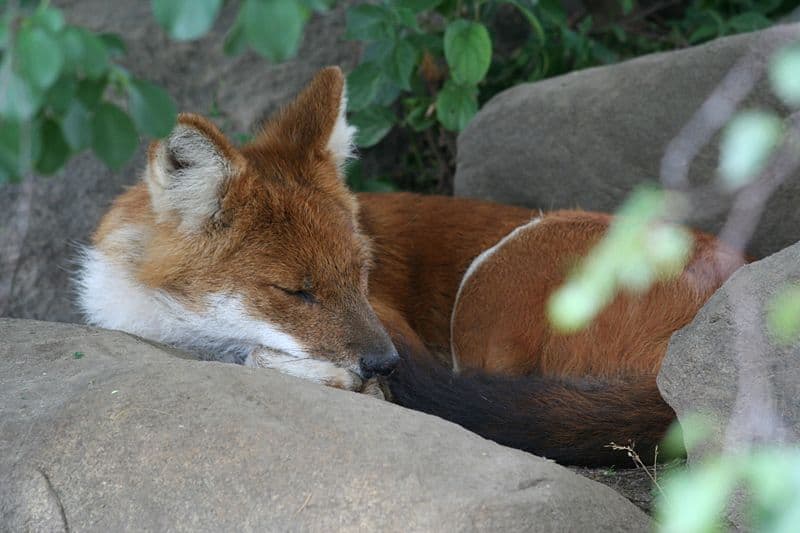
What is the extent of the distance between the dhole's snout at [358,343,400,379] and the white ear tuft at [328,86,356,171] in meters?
1.08

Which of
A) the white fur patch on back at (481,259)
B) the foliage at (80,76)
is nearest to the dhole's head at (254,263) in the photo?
the white fur patch on back at (481,259)

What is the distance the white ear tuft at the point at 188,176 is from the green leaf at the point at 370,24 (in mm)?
2027

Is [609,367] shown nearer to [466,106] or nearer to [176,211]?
[176,211]

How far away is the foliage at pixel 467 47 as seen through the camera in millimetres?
5770

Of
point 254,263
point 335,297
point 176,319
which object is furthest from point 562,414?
point 176,319

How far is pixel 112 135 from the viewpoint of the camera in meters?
2.06

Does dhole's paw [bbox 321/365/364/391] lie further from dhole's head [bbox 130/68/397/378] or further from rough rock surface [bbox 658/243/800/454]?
rough rock surface [bbox 658/243/800/454]

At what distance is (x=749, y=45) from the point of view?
5148 millimetres

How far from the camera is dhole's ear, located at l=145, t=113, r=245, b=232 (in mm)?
3812

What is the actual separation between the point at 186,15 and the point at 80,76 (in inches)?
31.2

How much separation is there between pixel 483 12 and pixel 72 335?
3843 mm

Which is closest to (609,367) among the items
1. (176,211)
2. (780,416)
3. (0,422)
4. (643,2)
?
(780,416)

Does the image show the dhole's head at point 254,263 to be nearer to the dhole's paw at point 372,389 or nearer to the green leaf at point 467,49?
the dhole's paw at point 372,389

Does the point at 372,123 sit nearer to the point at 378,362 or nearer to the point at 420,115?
the point at 420,115
